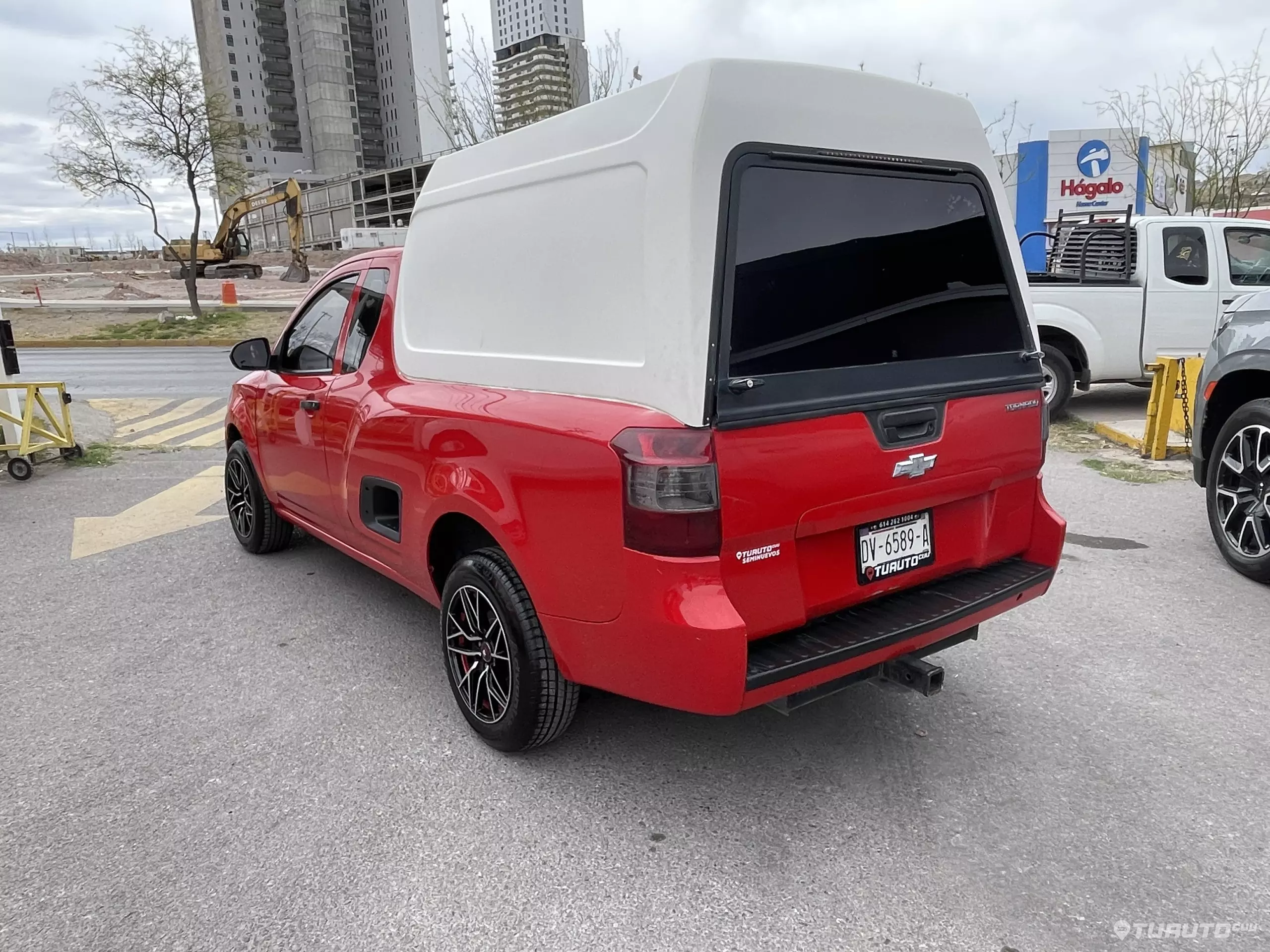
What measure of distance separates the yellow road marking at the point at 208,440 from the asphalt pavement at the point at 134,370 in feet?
11.9

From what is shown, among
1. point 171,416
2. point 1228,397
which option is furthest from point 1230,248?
point 171,416

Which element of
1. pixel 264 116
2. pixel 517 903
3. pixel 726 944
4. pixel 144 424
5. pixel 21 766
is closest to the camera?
pixel 726 944

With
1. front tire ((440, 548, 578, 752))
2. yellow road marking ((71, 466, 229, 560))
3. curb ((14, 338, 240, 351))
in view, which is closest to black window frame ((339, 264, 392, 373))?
front tire ((440, 548, 578, 752))

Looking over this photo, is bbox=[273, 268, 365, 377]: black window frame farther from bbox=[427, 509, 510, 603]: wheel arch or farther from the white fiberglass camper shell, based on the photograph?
bbox=[427, 509, 510, 603]: wheel arch

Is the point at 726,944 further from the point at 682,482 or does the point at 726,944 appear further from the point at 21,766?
the point at 21,766

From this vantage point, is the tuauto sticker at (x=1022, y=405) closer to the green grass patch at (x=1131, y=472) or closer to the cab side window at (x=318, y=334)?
the cab side window at (x=318, y=334)

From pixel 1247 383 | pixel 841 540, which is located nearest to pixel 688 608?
pixel 841 540

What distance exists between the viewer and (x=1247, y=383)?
4992 mm

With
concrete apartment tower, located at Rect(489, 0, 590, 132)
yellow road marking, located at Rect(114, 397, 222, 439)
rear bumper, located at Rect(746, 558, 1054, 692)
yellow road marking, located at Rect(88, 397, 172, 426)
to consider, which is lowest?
yellow road marking, located at Rect(114, 397, 222, 439)

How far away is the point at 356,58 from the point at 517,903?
140401 millimetres

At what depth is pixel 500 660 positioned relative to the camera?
3.09m

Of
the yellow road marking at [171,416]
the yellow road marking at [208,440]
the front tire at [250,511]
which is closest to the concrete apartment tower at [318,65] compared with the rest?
the yellow road marking at [171,416]

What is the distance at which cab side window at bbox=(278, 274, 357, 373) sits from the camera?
14.1ft

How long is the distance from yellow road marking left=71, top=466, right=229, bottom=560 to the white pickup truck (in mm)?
7907
